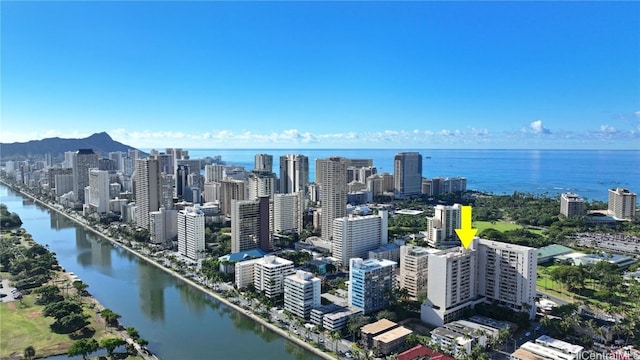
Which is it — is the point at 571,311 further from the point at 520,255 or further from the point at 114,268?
the point at 114,268

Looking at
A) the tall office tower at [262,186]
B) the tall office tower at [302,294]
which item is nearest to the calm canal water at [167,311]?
the tall office tower at [302,294]

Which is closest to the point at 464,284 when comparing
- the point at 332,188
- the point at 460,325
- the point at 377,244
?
the point at 460,325

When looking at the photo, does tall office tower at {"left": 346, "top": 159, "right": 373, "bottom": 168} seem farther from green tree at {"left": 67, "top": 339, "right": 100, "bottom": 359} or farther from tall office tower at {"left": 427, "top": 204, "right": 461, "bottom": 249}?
green tree at {"left": 67, "top": 339, "right": 100, "bottom": 359}

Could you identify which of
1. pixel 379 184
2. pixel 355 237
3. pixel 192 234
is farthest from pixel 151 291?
pixel 379 184

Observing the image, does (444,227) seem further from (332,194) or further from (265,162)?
(265,162)

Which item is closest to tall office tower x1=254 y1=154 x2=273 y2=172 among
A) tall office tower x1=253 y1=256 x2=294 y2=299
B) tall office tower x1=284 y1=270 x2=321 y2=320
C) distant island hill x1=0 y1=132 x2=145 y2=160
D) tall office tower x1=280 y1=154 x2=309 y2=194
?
tall office tower x1=280 y1=154 x2=309 y2=194

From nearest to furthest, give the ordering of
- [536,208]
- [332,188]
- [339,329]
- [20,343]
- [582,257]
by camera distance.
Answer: [20,343]
[339,329]
[582,257]
[332,188]
[536,208]
